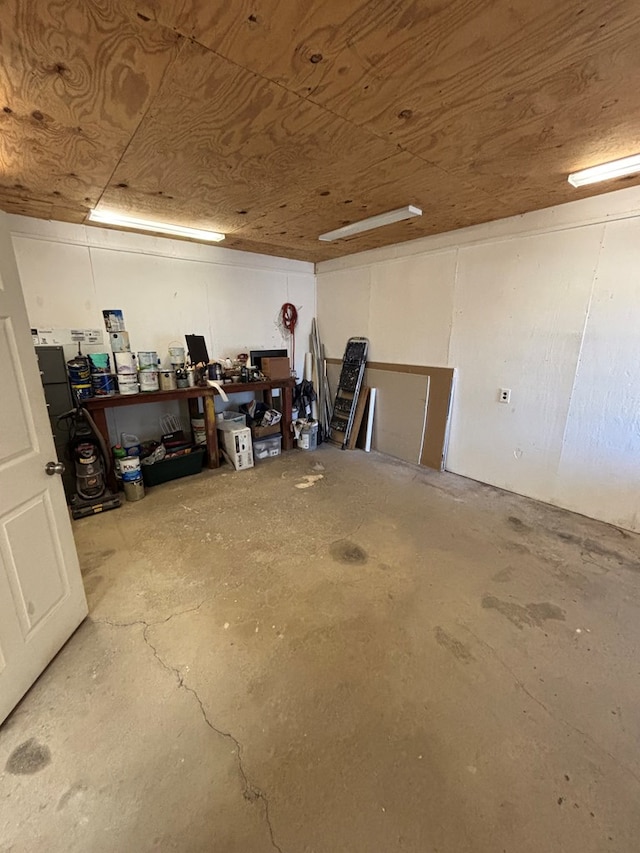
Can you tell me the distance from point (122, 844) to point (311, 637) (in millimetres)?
911

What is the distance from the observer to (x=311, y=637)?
175 cm

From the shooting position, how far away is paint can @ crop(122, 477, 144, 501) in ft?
10.2

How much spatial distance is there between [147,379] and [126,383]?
0.20 metres

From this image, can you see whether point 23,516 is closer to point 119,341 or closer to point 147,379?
point 147,379

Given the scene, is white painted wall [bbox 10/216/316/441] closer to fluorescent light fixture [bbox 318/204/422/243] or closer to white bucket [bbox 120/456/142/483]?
white bucket [bbox 120/456/142/483]

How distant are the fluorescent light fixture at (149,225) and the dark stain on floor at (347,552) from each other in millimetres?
3044

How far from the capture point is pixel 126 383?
3.21 m

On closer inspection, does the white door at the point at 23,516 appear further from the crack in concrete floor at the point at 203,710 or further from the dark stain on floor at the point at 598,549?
the dark stain on floor at the point at 598,549

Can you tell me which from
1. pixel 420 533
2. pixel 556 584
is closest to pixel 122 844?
pixel 420 533

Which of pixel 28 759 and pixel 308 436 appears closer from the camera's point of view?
pixel 28 759

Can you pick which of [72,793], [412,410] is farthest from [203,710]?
[412,410]

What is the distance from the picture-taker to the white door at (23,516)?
1372 millimetres


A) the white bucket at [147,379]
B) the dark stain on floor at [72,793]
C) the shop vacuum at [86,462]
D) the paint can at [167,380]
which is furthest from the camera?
the paint can at [167,380]

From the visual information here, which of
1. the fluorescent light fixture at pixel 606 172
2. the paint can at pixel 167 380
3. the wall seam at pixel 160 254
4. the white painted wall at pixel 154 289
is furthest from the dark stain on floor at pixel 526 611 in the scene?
the wall seam at pixel 160 254
